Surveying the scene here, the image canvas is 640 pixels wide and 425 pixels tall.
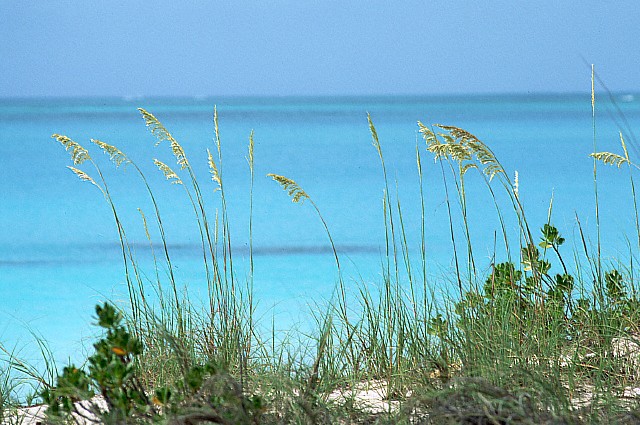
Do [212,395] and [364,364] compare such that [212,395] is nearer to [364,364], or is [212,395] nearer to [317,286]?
[364,364]

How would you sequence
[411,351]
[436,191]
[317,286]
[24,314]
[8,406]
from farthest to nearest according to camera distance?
[436,191] < [317,286] < [24,314] < [411,351] < [8,406]

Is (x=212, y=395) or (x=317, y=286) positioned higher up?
(x=212, y=395)

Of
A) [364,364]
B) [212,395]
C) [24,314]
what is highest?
[212,395]

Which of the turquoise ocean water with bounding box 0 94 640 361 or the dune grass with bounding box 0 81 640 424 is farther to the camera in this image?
the turquoise ocean water with bounding box 0 94 640 361

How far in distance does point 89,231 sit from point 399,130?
1554cm

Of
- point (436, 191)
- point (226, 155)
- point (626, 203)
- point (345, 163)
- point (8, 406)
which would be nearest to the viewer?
point (8, 406)

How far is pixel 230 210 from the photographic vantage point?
8.92 meters

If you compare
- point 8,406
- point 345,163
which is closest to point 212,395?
point 8,406

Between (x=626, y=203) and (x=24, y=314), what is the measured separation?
6.49 m

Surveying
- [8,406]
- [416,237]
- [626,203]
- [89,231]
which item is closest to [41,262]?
[89,231]

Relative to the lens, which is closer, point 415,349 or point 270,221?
point 415,349

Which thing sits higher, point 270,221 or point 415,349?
point 415,349

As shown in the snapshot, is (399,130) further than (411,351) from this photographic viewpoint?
Yes

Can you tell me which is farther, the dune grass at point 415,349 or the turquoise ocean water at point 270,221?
the turquoise ocean water at point 270,221
